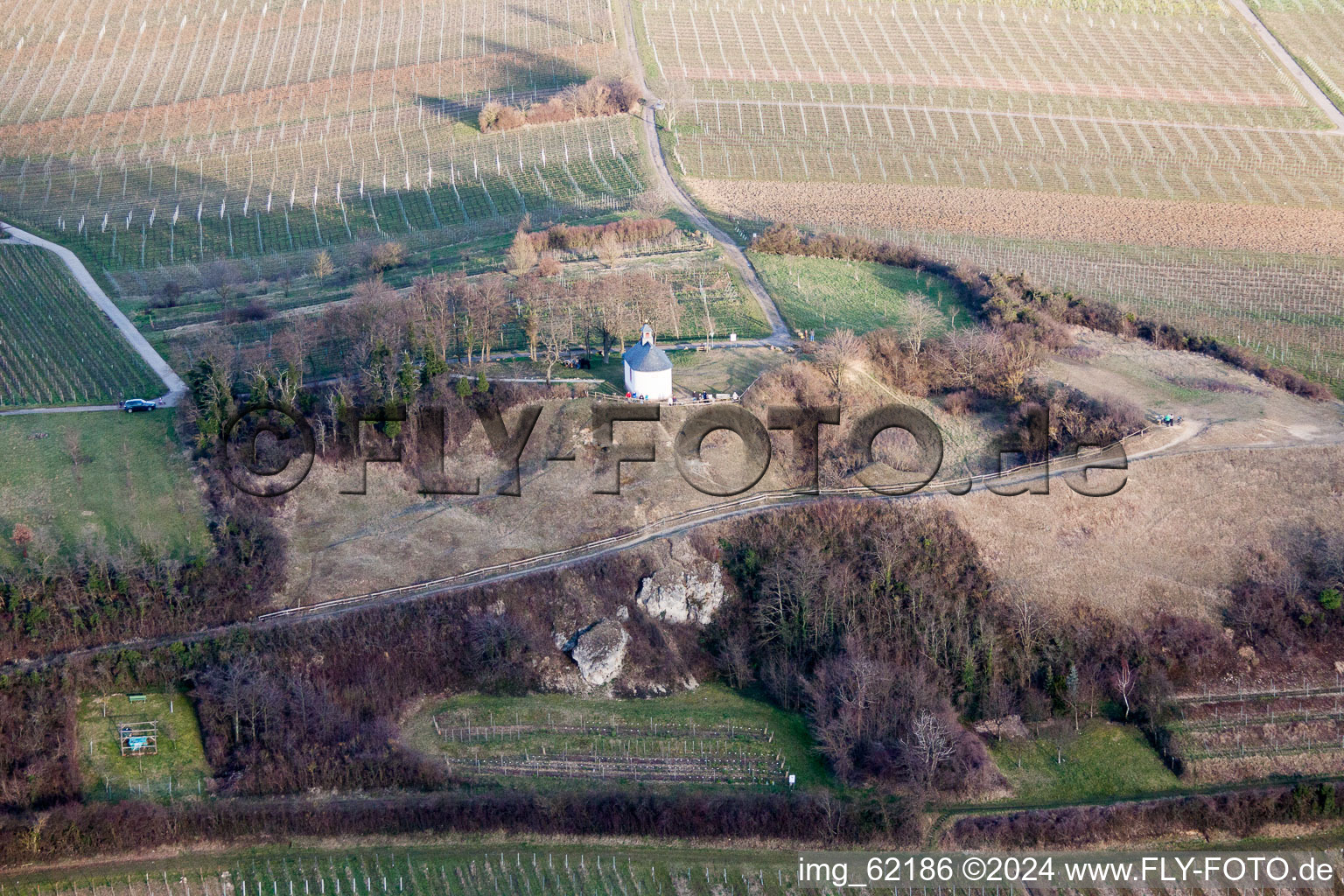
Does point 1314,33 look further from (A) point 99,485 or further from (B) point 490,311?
(A) point 99,485

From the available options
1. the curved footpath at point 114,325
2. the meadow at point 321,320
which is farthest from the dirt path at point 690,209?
the curved footpath at point 114,325

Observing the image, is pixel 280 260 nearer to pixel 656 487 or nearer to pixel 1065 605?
pixel 656 487

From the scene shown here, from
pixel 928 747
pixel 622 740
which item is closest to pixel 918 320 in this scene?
pixel 928 747

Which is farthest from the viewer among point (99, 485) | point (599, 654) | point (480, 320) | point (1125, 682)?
point (480, 320)

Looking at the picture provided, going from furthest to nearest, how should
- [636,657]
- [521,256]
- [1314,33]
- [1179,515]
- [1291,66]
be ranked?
1. [1314,33]
2. [1291,66]
3. [521,256]
4. [1179,515]
5. [636,657]

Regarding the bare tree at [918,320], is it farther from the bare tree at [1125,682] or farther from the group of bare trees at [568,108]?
the group of bare trees at [568,108]

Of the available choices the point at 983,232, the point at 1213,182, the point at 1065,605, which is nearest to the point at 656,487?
the point at 1065,605
